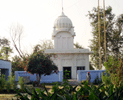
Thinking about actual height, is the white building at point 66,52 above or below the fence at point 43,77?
above

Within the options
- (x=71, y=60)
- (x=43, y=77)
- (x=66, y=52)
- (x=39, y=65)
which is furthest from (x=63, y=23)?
(x=39, y=65)

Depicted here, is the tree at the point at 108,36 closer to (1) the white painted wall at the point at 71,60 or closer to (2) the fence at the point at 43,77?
(1) the white painted wall at the point at 71,60

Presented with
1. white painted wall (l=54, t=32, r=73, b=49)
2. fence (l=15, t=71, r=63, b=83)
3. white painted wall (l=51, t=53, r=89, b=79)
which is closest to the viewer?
fence (l=15, t=71, r=63, b=83)

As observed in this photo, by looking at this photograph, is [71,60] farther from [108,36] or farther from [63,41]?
[108,36]

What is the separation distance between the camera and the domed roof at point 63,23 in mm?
35438

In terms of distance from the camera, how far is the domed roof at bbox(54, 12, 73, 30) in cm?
3544

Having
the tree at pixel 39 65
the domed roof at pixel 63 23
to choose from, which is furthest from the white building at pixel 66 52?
the tree at pixel 39 65

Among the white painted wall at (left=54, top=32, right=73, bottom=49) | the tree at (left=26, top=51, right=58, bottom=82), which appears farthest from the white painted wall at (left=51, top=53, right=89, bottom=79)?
the tree at (left=26, top=51, right=58, bottom=82)

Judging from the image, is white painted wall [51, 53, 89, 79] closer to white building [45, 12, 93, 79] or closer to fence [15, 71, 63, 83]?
white building [45, 12, 93, 79]

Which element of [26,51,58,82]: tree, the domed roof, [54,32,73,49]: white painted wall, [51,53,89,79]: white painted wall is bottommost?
[26,51,58,82]: tree

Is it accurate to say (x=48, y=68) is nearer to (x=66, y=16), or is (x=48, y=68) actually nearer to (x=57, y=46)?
(x=57, y=46)

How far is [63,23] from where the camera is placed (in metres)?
35.5

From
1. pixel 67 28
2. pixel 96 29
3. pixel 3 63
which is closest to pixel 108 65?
pixel 3 63

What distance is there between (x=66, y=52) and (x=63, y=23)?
19.6 ft
